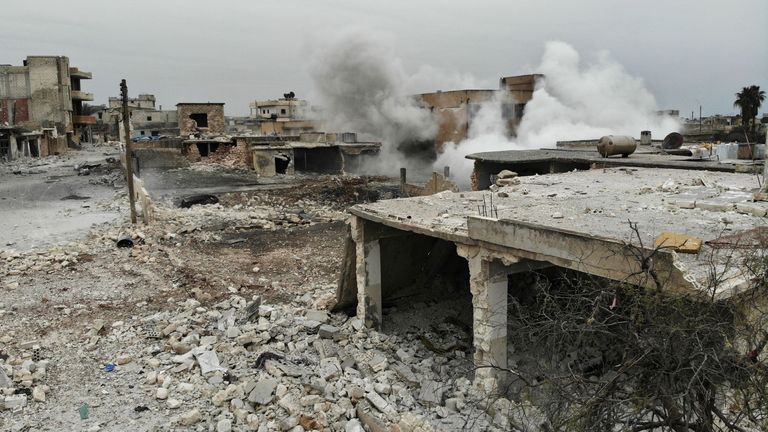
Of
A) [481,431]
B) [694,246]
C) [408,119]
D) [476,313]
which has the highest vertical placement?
[408,119]

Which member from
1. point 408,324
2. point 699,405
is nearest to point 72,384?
point 408,324

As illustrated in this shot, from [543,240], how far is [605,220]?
1139mm

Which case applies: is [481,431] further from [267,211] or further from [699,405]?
[267,211]

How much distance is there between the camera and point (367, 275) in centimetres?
941

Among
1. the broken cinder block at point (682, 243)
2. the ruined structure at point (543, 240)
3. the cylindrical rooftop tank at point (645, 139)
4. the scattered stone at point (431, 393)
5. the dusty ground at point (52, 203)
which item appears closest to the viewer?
the ruined structure at point (543, 240)

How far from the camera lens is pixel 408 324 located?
9812 millimetres

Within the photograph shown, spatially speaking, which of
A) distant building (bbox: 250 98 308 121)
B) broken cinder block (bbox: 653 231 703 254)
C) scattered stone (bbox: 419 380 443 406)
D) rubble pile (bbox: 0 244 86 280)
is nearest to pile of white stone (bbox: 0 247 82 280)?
rubble pile (bbox: 0 244 86 280)

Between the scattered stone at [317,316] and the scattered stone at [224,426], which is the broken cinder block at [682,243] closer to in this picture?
the scattered stone at [224,426]

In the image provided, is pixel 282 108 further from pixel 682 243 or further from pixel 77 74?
pixel 682 243

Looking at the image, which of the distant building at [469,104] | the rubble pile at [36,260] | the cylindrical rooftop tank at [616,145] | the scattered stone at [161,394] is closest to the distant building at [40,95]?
the distant building at [469,104]

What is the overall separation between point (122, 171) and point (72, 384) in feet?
81.6

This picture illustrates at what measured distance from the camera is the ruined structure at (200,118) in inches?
1549

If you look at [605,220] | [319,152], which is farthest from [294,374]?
[319,152]

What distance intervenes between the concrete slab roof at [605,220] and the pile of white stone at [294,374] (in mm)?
1653
